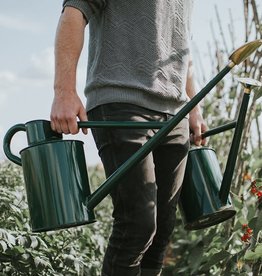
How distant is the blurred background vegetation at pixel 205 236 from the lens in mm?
2396

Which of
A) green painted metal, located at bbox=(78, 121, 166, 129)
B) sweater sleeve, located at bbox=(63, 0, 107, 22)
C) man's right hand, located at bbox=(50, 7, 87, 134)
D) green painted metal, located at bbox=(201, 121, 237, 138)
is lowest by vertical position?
green painted metal, located at bbox=(201, 121, 237, 138)

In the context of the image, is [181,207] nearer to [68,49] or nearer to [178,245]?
[68,49]

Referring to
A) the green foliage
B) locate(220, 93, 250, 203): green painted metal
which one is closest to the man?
locate(220, 93, 250, 203): green painted metal

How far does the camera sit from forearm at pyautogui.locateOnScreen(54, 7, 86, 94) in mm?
1849

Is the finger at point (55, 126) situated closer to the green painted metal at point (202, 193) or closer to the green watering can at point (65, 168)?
the green watering can at point (65, 168)

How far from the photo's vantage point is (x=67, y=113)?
1803mm

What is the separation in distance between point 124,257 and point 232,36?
1910 millimetres

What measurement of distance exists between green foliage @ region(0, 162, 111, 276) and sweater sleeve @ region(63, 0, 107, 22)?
0.75 metres

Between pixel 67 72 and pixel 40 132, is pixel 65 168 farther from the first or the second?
pixel 67 72

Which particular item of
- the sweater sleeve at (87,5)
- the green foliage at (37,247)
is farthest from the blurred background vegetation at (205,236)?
the sweater sleeve at (87,5)

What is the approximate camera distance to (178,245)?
12.3 ft

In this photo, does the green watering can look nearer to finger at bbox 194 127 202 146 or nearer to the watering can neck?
the watering can neck

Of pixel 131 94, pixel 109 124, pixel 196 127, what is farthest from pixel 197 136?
pixel 109 124

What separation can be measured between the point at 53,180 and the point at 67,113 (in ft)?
0.55
